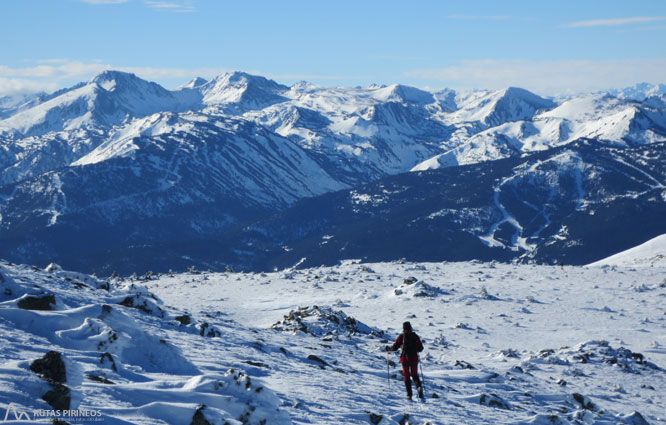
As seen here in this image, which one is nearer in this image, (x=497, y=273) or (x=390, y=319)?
(x=390, y=319)

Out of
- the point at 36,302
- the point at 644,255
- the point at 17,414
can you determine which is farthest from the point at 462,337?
the point at 644,255

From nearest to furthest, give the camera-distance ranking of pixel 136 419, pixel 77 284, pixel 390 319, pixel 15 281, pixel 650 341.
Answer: pixel 136 419
pixel 15 281
pixel 77 284
pixel 650 341
pixel 390 319

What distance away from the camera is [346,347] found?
106 ft

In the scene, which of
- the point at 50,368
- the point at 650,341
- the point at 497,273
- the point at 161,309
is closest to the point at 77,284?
the point at 161,309

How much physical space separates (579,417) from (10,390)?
18.7 metres

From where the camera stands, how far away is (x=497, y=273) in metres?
62.2

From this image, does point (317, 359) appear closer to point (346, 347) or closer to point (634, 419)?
point (346, 347)

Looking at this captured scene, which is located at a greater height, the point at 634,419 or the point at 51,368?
the point at 51,368

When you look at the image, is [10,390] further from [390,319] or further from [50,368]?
[390,319]

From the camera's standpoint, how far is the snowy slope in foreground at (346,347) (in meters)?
16.2

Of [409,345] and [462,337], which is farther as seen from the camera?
[462,337]

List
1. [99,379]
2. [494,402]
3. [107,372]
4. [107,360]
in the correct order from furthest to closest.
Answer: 1. [494,402]
2. [107,360]
3. [107,372]
4. [99,379]

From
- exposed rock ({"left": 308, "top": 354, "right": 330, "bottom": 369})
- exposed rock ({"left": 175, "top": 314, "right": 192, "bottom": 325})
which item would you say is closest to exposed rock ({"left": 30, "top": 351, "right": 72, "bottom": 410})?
exposed rock ({"left": 308, "top": 354, "right": 330, "bottom": 369})

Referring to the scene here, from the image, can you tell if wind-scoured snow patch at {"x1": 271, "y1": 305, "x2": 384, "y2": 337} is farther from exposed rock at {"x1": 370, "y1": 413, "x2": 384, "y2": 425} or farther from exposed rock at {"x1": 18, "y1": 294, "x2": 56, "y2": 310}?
exposed rock at {"x1": 370, "y1": 413, "x2": 384, "y2": 425}
